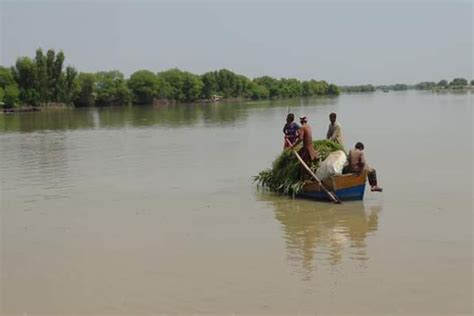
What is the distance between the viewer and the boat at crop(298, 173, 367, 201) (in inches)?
494

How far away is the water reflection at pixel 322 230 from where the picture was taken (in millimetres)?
8742

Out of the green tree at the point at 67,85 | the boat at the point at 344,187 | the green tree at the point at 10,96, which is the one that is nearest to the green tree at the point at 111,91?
the green tree at the point at 67,85

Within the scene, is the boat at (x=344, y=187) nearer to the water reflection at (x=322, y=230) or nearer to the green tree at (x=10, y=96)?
the water reflection at (x=322, y=230)

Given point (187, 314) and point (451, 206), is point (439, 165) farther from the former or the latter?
point (187, 314)

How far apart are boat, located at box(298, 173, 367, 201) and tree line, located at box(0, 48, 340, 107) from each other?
8698 centimetres

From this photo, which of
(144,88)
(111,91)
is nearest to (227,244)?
(111,91)

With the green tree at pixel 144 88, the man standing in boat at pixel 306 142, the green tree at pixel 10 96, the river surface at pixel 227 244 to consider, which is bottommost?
the river surface at pixel 227 244

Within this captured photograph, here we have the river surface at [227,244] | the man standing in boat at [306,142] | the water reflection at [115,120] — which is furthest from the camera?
the water reflection at [115,120]

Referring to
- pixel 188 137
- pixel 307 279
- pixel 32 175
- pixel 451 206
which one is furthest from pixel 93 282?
pixel 188 137

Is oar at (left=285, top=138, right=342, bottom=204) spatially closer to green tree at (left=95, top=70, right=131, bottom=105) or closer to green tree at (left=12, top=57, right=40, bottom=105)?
green tree at (left=12, top=57, right=40, bottom=105)

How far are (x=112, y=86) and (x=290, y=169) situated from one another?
110215mm

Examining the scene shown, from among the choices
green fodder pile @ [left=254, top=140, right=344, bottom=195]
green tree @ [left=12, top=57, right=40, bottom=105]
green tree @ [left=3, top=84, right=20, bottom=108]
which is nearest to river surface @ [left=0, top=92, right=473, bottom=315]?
green fodder pile @ [left=254, top=140, right=344, bottom=195]

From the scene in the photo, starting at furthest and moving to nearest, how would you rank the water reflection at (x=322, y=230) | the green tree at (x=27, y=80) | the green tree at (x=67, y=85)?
the green tree at (x=67, y=85)
the green tree at (x=27, y=80)
the water reflection at (x=322, y=230)

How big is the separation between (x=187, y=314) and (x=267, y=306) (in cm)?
99
